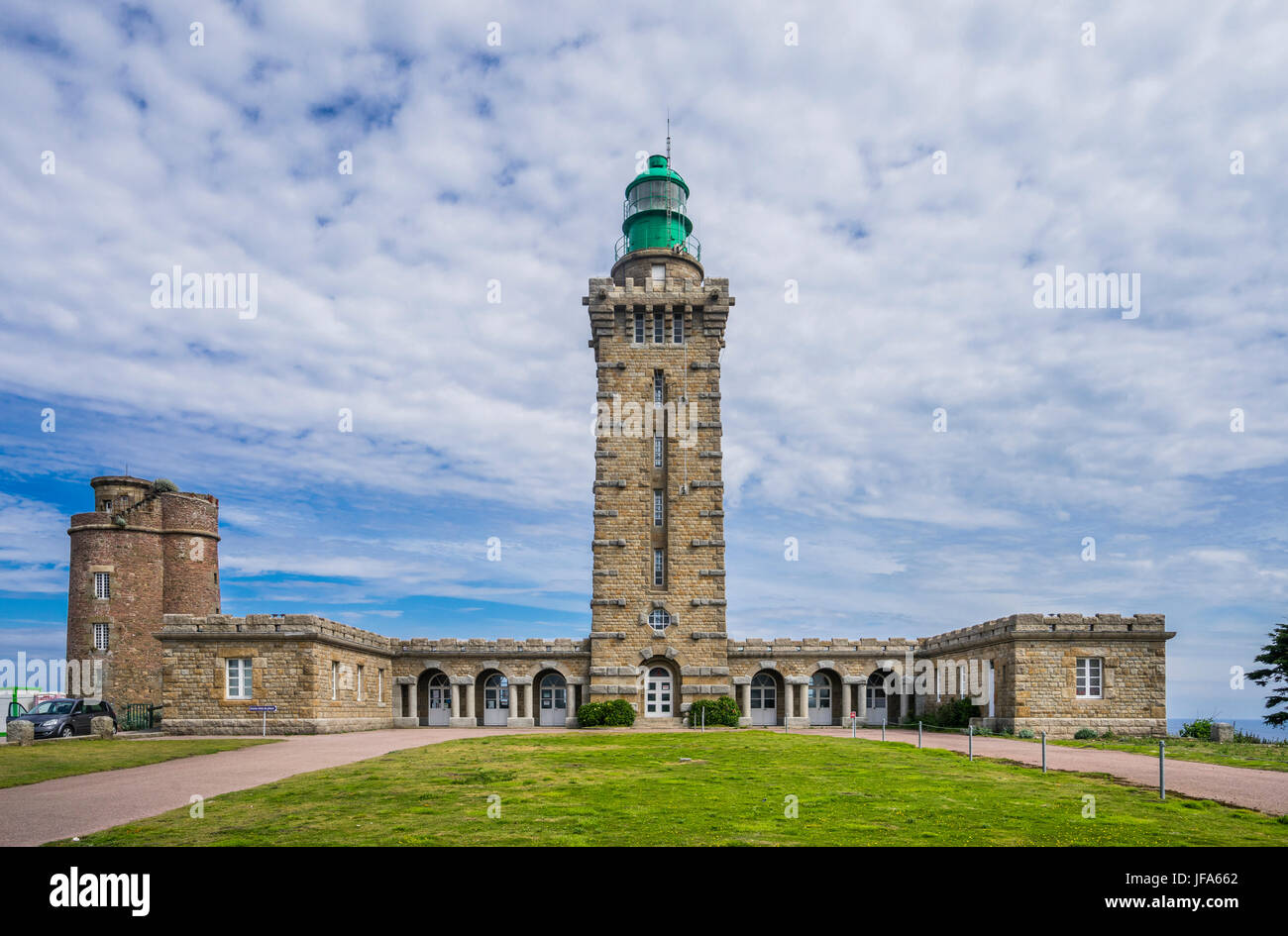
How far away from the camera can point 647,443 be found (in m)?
37.8

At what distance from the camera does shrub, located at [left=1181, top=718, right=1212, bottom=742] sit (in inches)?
1113

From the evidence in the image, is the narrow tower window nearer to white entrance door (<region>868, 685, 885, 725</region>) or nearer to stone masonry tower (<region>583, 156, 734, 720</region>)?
stone masonry tower (<region>583, 156, 734, 720</region>)

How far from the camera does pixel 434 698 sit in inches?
1553

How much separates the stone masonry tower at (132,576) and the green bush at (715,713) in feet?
86.5

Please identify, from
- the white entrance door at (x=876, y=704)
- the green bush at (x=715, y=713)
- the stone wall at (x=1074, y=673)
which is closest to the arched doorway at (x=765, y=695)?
→ the green bush at (x=715, y=713)

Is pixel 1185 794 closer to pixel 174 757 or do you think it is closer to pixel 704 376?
pixel 174 757

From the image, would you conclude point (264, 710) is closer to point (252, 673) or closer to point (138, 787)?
point (252, 673)

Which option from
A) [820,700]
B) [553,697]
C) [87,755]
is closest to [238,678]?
[87,755]

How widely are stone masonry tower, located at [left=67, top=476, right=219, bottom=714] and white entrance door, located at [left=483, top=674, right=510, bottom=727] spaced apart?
1616 centimetres

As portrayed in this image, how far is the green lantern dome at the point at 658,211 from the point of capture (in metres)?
40.2

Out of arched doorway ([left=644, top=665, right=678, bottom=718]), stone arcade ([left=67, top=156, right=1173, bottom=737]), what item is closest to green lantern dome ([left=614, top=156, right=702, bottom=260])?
stone arcade ([left=67, top=156, right=1173, bottom=737])
